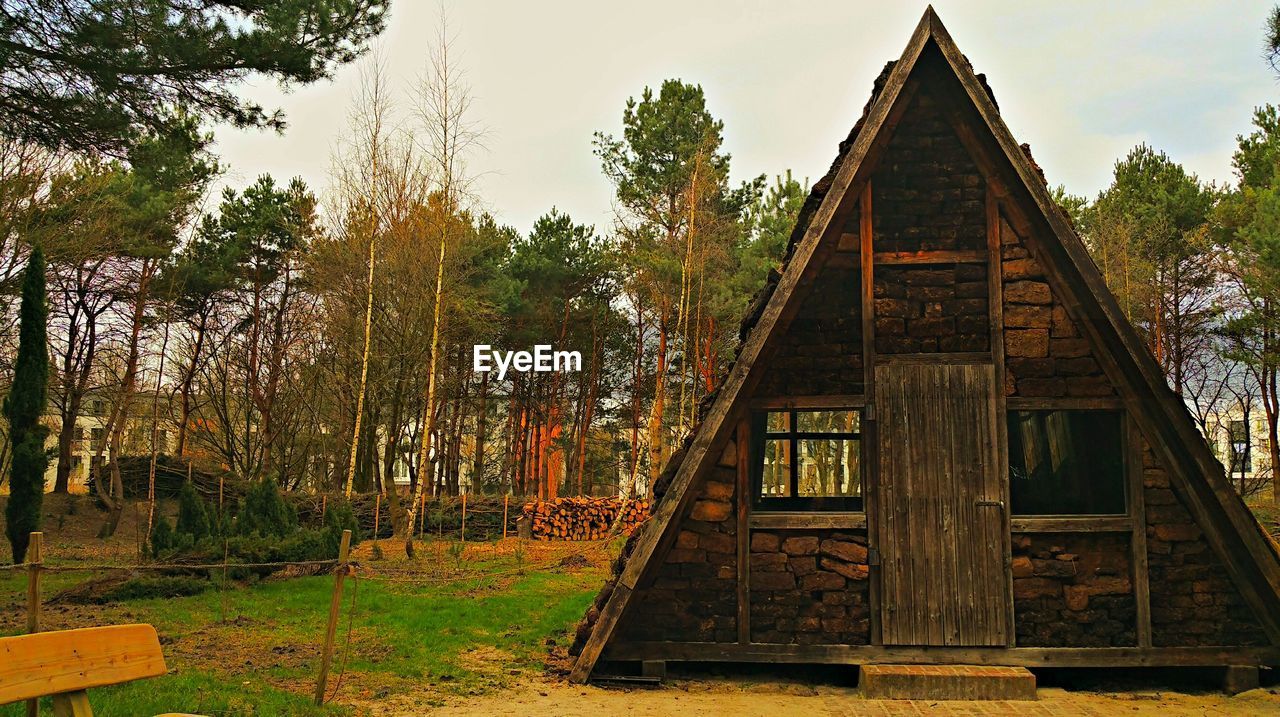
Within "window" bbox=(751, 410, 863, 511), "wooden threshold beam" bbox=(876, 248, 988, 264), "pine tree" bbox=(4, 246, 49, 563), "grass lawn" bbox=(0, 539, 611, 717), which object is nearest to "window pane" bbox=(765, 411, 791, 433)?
"window" bbox=(751, 410, 863, 511)

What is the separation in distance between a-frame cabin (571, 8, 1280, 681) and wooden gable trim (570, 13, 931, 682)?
0.02 metres

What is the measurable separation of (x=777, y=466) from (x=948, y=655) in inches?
92.1

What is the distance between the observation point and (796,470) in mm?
8781

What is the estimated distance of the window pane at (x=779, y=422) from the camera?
28.4 ft

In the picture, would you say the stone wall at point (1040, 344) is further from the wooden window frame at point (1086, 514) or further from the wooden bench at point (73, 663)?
the wooden bench at point (73, 663)

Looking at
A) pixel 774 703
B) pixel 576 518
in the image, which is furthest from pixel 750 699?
pixel 576 518

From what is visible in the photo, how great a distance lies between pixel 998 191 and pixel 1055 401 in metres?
1.86

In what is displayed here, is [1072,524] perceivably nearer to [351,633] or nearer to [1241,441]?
[351,633]

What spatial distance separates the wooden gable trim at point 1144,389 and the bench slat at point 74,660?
6968mm

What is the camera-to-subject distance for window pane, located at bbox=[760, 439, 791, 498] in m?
8.66

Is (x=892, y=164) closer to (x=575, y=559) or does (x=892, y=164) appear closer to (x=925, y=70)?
(x=925, y=70)

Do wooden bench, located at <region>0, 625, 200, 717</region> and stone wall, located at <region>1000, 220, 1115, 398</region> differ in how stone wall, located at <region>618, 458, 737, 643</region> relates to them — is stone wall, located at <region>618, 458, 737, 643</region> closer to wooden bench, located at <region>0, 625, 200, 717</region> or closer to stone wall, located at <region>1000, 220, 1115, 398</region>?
stone wall, located at <region>1000, 220, 1115, 398</region>

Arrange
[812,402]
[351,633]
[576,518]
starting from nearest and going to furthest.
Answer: [812,402] → [351,633] → [576,518]

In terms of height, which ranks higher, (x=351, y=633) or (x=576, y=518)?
(x=576, y=518)
